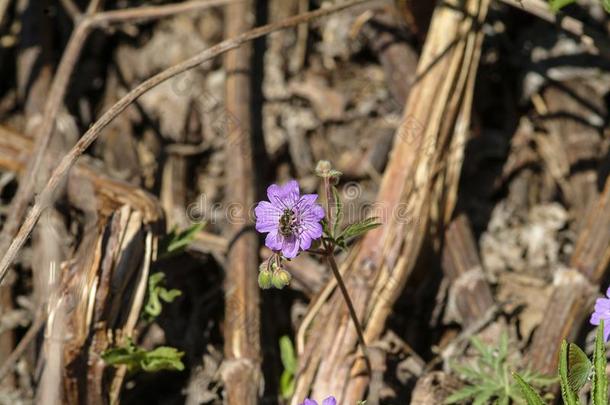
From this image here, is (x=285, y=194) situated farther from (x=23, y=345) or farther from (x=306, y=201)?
(x=23, y=345)

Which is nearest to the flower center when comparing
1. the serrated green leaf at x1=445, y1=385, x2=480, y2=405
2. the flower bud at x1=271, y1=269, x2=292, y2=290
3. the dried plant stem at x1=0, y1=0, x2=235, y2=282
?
the flower bud at x1=271, y1=269, x2=292, y2=290

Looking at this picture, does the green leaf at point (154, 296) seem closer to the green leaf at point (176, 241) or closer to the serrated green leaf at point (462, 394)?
the green leaf at point (176, 241)

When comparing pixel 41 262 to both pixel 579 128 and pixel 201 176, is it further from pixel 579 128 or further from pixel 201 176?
pixel 579 128

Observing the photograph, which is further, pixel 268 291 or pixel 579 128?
pixel 579 128

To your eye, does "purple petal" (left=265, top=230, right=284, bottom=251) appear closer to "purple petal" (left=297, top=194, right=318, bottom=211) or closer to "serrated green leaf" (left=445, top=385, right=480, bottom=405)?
"purple petal" (left=297, top=194, right=318, bottom=211)

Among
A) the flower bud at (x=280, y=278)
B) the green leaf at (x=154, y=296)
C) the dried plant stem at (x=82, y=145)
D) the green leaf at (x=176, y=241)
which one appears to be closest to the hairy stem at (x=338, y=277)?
the flower bud at (x=280, y=278)

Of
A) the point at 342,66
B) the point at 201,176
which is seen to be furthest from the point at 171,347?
the point at 342,66
